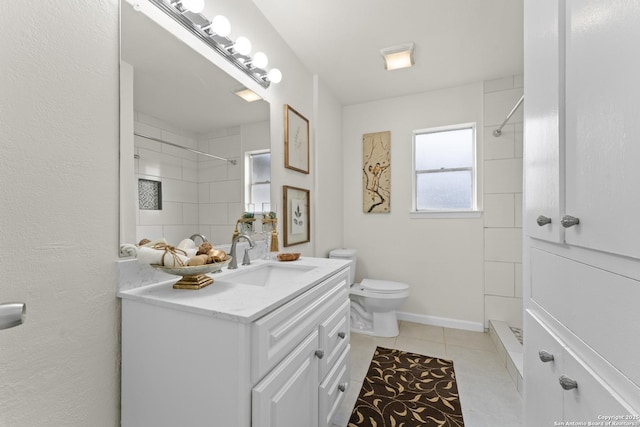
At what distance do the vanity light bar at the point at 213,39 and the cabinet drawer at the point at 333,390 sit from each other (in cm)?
177

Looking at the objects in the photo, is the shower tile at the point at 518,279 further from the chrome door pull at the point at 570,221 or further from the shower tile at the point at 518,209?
the chrome door pull at the point at 570,221

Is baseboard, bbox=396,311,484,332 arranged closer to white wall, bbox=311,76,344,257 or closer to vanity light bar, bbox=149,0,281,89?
white wall, bbox=311,76,344,257

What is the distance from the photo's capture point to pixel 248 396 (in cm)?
78

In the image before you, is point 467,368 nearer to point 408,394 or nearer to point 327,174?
point 408,394

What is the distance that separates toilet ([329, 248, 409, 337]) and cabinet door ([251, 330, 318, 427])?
133cm

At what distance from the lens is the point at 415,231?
2.89 meters

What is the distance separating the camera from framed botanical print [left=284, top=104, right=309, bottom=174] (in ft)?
6.64

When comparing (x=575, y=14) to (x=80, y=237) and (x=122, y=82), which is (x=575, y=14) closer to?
(x=122, y=82)

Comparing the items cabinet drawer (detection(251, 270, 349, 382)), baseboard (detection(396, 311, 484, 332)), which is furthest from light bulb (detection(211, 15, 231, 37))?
baseboard (detection(396, 311, 484, 332))

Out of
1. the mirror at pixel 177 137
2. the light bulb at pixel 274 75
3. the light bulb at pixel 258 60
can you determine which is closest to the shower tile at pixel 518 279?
the mirror at pixel 177 137

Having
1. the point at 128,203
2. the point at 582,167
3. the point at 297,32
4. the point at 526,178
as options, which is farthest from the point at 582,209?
the point at 297,32

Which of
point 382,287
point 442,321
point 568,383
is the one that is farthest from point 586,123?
point 442,321

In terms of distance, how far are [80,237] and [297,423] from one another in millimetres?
1017

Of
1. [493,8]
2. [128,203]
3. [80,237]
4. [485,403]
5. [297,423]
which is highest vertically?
[493,8]
